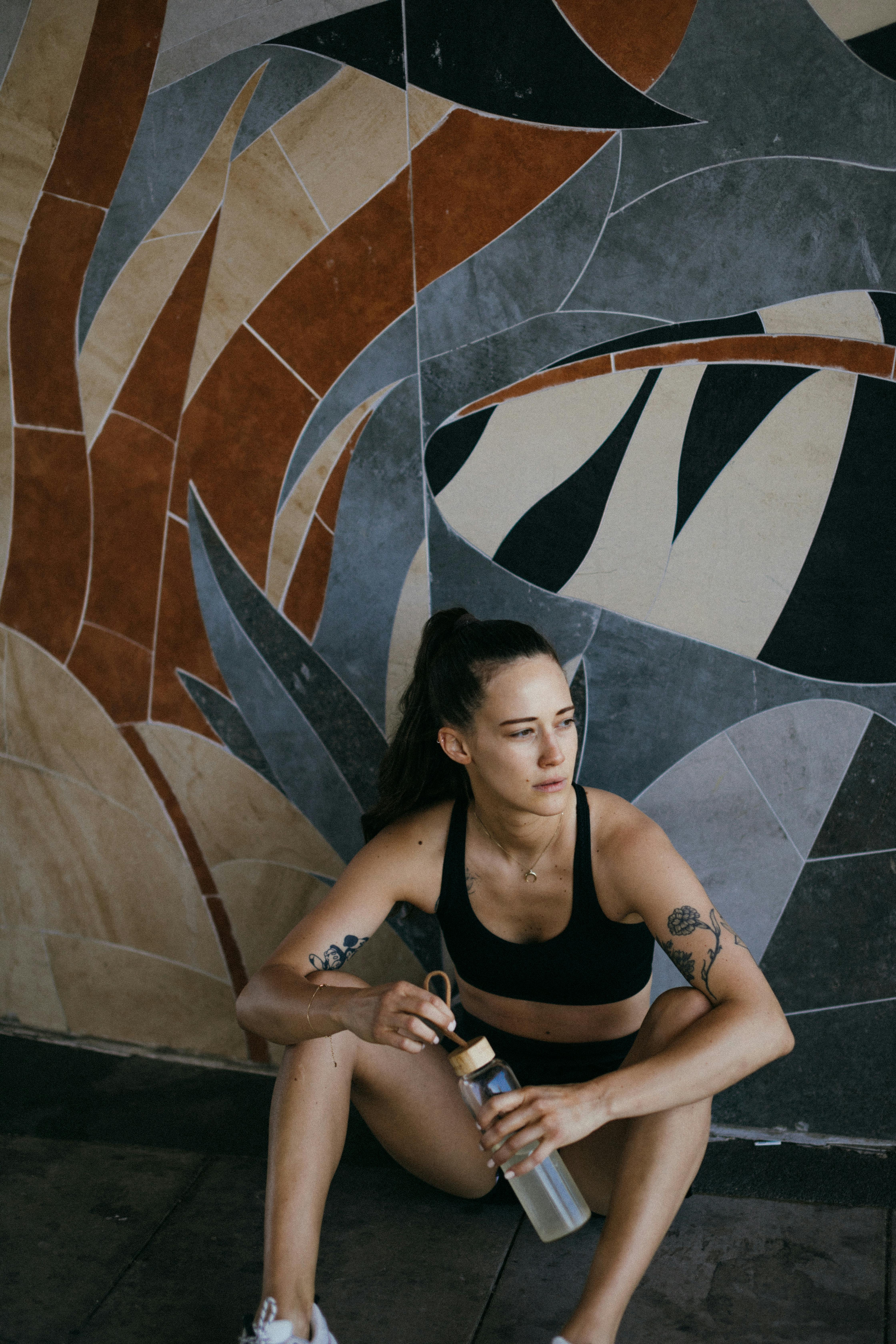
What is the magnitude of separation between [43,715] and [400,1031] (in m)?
1.51

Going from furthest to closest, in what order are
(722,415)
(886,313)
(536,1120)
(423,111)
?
(423,111) < (722,415) < (886,313) < (536,1120)

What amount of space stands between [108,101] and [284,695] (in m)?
1.37

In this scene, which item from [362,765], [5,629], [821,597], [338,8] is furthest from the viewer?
[5,629]

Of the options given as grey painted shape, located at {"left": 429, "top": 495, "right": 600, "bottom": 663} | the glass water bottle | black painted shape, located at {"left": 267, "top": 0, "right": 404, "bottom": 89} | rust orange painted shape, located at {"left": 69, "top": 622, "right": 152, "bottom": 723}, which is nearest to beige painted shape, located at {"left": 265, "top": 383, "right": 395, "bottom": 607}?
grey painted shape, located at {"left": 429, "top": 495, "right": 600, "bottom": 663}

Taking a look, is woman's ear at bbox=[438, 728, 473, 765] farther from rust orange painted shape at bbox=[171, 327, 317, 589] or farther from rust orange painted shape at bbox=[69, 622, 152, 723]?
rust orange painted shape at bbox=[69, 622, 152, 723]

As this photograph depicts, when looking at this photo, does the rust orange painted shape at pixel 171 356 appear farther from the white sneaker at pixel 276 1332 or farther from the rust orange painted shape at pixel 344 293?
the white sneaker at pixel 276 1332

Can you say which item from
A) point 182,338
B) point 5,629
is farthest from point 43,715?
point 182,338

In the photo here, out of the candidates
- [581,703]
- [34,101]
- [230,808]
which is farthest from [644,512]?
[34,101]

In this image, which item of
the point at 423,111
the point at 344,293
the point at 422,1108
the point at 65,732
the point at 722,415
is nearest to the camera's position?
the point at 422,1108

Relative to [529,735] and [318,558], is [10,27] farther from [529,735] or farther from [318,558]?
[529,735]

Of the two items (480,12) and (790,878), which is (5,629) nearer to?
(480,12)

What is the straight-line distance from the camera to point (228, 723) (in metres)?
2.46

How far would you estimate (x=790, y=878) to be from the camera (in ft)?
6.81

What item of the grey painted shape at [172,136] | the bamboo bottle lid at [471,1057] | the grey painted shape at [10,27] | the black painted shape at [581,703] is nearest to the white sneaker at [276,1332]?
the bamboo bottle lid at [471,1057]
